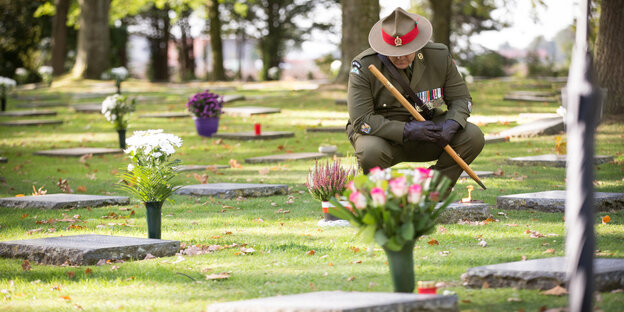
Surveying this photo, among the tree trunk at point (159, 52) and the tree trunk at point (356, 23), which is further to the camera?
the tree trunk at point (159, 52)

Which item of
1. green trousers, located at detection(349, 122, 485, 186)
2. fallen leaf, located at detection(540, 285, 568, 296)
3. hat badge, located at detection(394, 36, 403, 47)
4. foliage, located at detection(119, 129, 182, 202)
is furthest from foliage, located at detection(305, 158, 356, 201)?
fallen leaf, located at detection(540, 285, 568, 296)

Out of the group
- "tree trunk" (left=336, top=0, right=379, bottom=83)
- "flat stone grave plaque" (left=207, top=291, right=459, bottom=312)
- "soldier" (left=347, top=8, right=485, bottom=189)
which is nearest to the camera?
"flat stone grave plaque" (left=207, top=291, right=459, bottom=312)

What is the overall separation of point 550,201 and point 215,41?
26.8m

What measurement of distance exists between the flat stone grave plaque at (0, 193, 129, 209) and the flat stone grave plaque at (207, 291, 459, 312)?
178 inches

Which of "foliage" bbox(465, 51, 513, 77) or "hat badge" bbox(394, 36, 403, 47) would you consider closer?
"hat badge" bbox(394, 36, 403, 47)

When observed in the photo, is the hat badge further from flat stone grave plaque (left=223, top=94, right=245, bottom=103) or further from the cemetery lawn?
flat stone grave plaque (left=223, top=94, right=245, bottom=103)

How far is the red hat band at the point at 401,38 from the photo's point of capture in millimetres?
6328

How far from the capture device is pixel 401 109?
680 centimetres

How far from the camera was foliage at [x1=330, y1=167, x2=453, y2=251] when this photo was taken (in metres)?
4.05

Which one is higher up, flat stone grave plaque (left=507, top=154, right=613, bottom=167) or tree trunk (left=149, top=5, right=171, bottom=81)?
tree trunk (left=149, top=5, right=171, bottom=81)

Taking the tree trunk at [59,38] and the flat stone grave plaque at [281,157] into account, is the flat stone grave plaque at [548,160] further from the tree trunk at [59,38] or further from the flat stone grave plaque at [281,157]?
the tree trunk at [59,38]

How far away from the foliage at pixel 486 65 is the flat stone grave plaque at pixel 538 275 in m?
39.2

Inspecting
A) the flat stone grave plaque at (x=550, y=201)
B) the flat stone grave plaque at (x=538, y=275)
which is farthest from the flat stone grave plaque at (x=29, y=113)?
the flat stone grave plaque at (x=538, y=275)

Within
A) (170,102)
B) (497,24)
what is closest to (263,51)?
(497,24)
